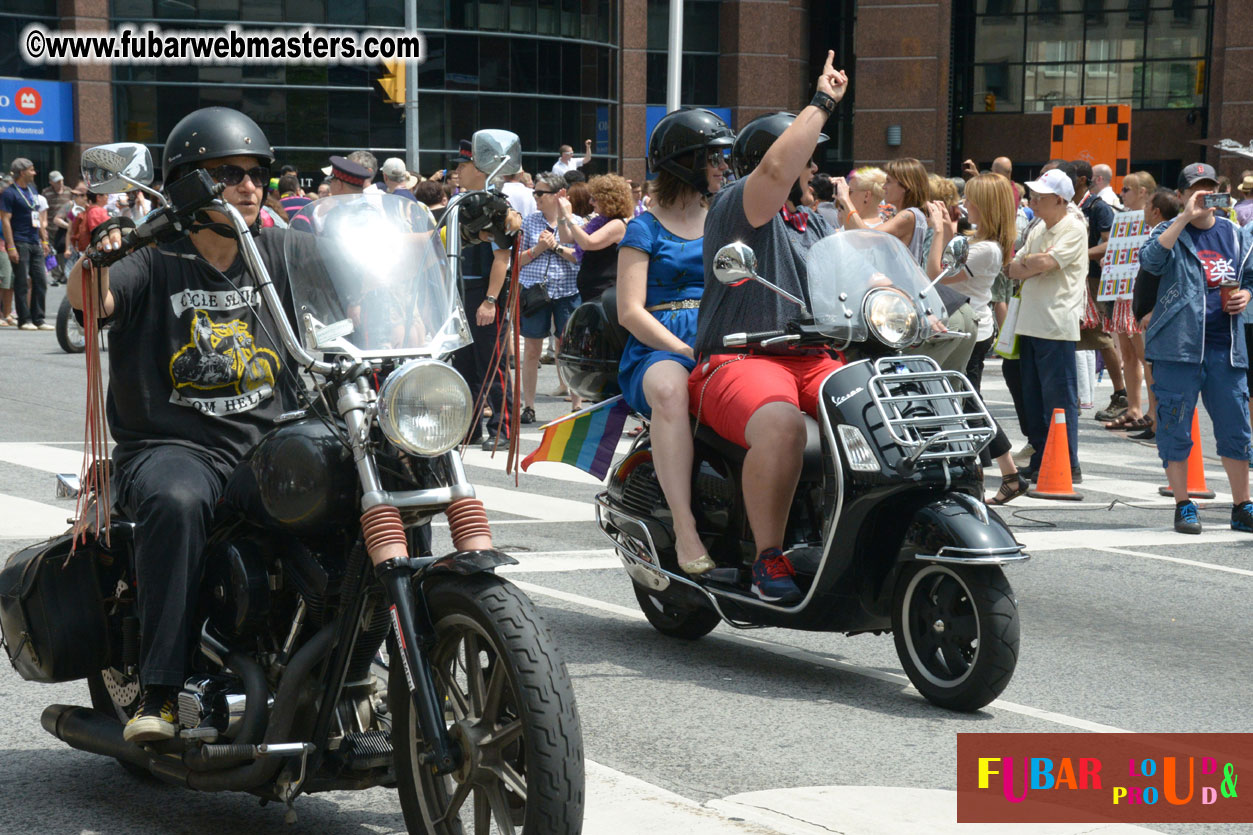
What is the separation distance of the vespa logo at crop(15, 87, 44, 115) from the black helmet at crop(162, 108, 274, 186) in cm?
3746

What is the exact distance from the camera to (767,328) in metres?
5.80

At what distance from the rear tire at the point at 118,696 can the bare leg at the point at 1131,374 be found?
419 inches

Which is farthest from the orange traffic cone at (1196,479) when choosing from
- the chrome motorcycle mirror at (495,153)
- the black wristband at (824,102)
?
the chrome motorcycle mirror at (495,153)

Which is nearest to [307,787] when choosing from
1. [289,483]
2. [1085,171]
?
[289,483]

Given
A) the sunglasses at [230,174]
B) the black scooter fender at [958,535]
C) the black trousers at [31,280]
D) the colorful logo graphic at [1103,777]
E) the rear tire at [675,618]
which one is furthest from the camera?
the black trousers at [31,280]

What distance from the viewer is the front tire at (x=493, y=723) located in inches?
127

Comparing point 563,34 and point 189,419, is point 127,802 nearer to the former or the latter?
point 189,419

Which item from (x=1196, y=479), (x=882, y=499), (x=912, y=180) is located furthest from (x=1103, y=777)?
(x=1196, y=479)

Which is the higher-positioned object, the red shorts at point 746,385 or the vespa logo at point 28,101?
the vespa logo at point 28,101

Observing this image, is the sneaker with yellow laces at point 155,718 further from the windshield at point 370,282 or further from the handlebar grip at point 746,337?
the handlebar grip at point 746,337

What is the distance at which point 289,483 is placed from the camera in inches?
139

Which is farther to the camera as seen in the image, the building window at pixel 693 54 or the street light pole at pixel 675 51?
the building window at pixel 693 54

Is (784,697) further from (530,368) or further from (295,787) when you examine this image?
(530,368)

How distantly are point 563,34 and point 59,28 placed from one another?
40.7 feet
